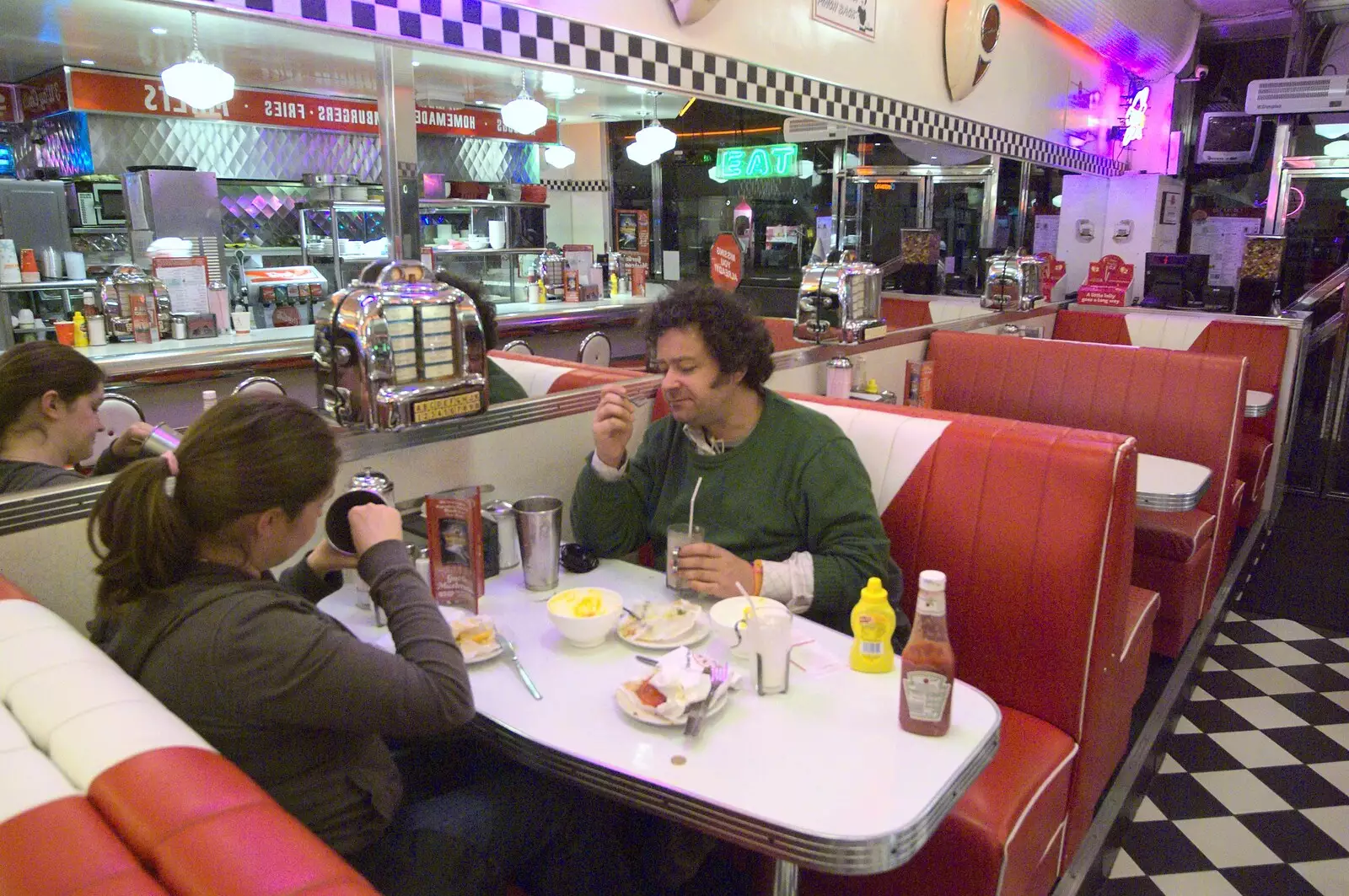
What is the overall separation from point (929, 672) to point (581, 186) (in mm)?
11077

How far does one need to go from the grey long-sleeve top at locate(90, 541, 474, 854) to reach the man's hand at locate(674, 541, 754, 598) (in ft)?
2.12

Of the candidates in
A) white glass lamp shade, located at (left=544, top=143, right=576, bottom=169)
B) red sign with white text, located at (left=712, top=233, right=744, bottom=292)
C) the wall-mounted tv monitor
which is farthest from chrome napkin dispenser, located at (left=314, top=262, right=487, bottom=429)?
the wall-mounted tv monitor

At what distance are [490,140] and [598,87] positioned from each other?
2460mm

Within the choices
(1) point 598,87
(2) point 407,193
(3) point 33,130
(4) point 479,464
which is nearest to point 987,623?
(4) point 479,464

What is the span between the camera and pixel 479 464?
8.21ft

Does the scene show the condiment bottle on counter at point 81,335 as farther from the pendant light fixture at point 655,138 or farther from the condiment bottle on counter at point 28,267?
the pendant light fixture at point 655,138

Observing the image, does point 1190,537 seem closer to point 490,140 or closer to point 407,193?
point 407,193

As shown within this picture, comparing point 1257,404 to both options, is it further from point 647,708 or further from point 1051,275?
point 647,708

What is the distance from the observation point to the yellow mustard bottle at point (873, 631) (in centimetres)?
163

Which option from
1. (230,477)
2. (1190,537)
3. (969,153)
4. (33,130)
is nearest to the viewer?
(230,477)

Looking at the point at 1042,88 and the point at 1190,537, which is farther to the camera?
the point at 1042,88

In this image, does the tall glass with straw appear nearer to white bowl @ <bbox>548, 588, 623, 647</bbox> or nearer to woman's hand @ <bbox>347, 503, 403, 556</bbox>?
white bowl @ <bbox>548, 588, 623, 647</bbox>

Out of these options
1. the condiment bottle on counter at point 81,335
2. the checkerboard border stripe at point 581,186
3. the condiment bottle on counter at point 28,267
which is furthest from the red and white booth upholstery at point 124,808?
the checkerboard border stripe at point 581,186

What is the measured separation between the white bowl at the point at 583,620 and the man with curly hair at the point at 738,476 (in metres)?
0.40
